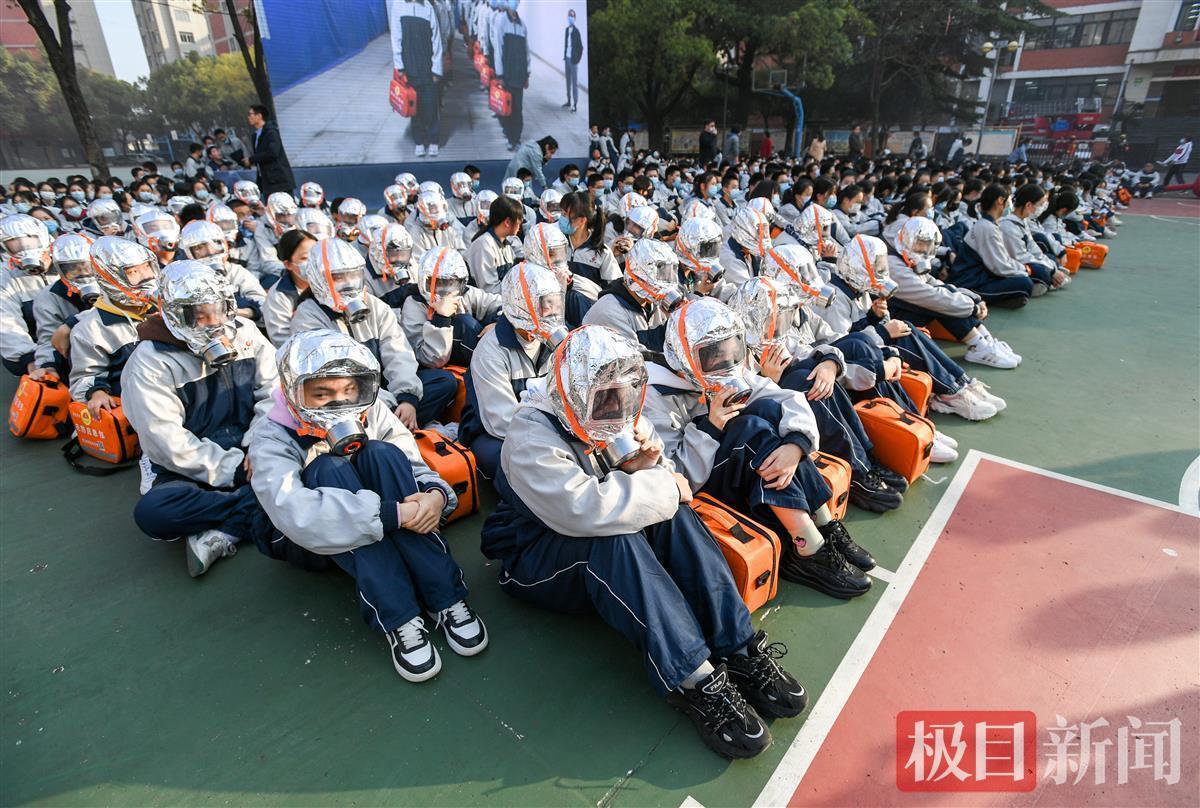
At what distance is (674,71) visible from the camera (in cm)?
2180

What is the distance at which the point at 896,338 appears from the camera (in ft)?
13.8

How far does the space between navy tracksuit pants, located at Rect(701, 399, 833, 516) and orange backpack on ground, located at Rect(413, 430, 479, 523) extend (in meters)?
1.21

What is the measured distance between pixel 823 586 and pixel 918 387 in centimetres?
197

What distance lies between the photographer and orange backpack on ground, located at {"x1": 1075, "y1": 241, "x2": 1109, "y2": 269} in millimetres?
8391

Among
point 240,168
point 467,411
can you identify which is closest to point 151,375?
point 467,411

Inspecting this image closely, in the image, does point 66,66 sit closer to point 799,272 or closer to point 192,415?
point 192,415

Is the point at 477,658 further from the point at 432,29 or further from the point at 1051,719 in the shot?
the point at 432,29

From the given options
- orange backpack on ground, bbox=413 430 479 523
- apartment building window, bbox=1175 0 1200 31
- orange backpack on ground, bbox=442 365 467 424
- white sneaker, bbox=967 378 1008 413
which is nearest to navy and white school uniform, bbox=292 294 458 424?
orange backpack on ground, bbox=442 365 467 424

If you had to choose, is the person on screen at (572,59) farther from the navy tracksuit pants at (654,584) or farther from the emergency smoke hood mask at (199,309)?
the navy tracksuit pants at (654,584)

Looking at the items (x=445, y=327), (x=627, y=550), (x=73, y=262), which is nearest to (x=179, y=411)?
(x=445, y=327)

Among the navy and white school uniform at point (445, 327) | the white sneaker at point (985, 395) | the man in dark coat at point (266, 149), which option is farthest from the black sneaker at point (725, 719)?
the man in dark coat at point (266, 149)

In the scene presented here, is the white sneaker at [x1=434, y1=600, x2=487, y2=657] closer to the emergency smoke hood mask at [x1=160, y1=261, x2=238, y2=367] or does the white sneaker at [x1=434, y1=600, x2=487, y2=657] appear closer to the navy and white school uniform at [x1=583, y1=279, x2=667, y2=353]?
the emergency smoke hood mask at [x1=160, y1=261, x2=238, y2=367]

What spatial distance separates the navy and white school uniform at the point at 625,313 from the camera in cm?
361

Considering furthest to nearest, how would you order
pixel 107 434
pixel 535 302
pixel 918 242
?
pixel 918 242 → pixel 107 434 → pixel 535 302
